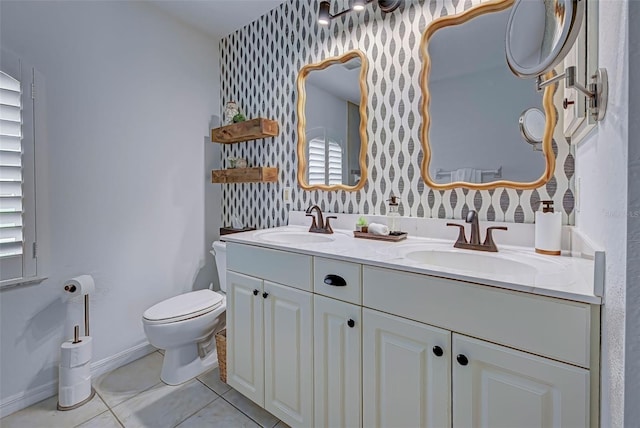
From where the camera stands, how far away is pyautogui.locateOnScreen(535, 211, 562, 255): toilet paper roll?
1.17 meters

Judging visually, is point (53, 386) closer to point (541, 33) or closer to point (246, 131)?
point (246, 131)

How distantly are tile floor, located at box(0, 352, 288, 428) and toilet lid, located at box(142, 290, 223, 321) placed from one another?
442mm

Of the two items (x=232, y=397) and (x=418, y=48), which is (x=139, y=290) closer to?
(x=232, y=397)

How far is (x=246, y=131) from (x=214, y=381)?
1678 millimetres

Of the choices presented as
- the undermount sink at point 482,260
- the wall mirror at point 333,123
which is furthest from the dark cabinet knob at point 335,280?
the wall mirror at point 333,123

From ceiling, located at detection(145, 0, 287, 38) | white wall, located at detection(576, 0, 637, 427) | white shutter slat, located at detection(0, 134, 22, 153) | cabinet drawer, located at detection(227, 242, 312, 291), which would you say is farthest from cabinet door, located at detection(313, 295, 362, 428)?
ceiling, located at detection(145, 0, 287, 38)

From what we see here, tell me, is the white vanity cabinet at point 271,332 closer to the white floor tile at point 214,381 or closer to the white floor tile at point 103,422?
the white floor tile at point 214,381

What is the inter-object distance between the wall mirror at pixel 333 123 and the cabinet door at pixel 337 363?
0.85 m

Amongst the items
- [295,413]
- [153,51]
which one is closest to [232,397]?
[295,413]

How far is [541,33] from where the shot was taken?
2.94ft

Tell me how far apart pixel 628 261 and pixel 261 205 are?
2138mm

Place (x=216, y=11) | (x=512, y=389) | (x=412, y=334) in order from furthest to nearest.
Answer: (x=216, y=11) < (x=412, y=334) < (x=512, y=389)

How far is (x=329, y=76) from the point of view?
1.99m

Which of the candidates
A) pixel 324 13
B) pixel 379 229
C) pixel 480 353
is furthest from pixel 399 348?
pixel 324 13
